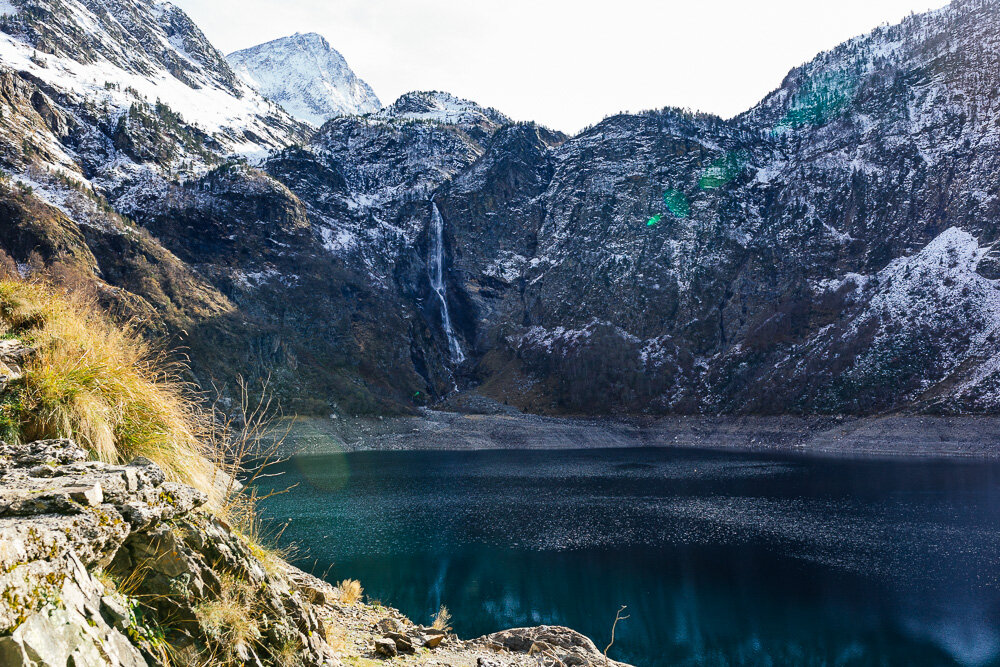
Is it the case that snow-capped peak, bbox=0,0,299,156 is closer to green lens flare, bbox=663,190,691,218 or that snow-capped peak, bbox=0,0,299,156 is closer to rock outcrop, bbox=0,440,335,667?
green lens flare, bbox=663,190,691,218

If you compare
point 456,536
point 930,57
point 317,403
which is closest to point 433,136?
point 317,403

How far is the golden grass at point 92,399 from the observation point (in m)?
4.95

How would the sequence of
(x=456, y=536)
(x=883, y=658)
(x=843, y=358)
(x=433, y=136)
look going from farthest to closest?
(x=433, y=136)
(x=843, y=358)
(x=456, y=536)
(x=883, y=658)

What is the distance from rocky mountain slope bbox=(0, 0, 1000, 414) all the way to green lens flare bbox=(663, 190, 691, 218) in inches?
42.4

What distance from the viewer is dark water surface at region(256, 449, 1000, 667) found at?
19891 mm

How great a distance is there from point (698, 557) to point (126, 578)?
29.6 metres

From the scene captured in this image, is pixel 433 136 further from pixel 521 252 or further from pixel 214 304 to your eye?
pixel 214 304

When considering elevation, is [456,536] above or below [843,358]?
below

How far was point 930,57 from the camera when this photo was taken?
361ft

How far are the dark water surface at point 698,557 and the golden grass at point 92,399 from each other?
16569 millimetres

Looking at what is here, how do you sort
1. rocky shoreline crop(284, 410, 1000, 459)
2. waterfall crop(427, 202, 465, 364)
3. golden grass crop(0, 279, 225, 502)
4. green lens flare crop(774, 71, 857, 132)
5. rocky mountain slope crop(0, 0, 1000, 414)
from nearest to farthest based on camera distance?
golden grass crop(0, 279, 225, 502) → rocky shoreline crop(284, 410, 1000, 459) → rocky mountain slope crop(0, 0, 1000, 414) → green lens flare crop(774, 71, 857, 132) → waterfall crop(427, 202, 465, 364)

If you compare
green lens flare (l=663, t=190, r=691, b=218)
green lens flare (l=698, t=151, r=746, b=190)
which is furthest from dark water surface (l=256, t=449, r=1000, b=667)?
green lens flare (l=698, t=151, r=746, b=190)

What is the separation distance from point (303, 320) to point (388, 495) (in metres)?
73.3

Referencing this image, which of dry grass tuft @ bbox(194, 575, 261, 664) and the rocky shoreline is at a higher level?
dry grass tuft @ bbox(194, 575, 261, 664)
